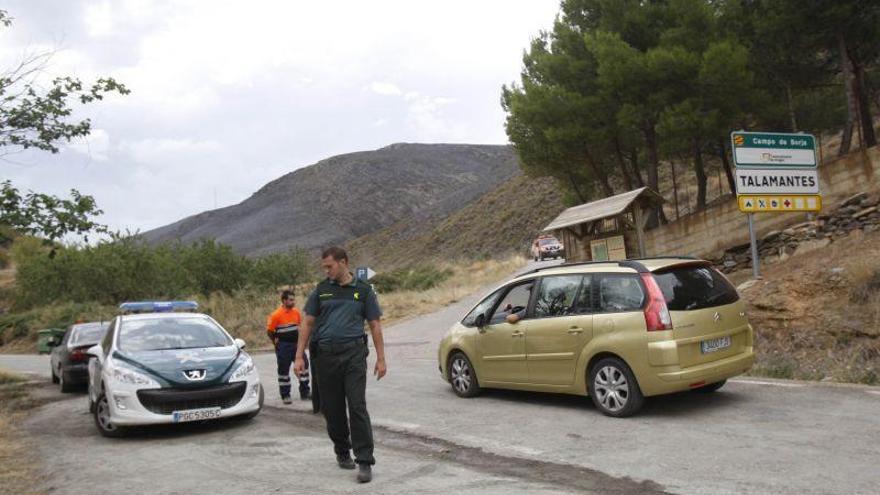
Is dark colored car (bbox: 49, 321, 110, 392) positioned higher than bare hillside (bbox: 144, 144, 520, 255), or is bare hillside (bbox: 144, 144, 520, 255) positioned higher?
bare hillside (bbox: 144, 144, 520, 255)

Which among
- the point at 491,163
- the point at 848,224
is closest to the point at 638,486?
the point at 848,224

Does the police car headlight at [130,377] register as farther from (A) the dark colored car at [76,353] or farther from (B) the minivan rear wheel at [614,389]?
(A) the dark colored car at [76,353]

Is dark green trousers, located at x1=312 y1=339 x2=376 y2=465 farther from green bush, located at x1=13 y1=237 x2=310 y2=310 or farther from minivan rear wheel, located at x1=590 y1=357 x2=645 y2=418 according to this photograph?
green bush, located at x1=13 y1=237 x2=310 y2=310

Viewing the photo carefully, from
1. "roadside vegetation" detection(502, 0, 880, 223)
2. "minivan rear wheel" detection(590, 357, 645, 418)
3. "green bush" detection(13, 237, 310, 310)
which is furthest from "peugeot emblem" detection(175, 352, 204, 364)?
"green bush" detection(13, 237, 310, 310)

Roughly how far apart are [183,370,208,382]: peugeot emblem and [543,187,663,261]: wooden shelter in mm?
11439

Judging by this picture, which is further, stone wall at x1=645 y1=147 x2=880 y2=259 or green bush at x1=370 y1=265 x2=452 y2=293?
green bush at x1=370 y1=265 x2=452 y2=293

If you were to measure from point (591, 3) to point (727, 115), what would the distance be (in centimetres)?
801

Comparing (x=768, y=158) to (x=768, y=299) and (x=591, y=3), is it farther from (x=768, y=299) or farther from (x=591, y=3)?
(x=591, y=3)

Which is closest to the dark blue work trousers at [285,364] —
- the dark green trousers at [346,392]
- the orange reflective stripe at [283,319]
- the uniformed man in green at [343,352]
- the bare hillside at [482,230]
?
the orange reflective stripe at [283,319]

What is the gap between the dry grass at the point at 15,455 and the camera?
6059 mm

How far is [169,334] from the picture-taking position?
31.0 ft

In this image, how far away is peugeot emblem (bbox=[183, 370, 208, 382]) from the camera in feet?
26.8

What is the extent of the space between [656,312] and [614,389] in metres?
0.98

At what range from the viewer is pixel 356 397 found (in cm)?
568
